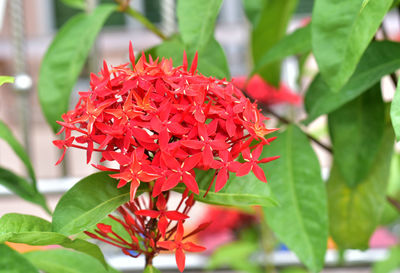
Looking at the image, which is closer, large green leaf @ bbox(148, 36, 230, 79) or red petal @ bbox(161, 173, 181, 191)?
red petal @ bbox(161, 173, 181, 191)

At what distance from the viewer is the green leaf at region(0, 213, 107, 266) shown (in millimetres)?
404

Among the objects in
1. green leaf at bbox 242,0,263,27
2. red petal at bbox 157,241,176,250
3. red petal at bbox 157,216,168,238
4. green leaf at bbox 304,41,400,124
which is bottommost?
red petal at bbox 157,241,176,250

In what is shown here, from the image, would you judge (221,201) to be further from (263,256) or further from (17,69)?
(263,256)

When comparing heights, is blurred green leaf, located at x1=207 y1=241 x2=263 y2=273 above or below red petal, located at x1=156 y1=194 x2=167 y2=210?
below

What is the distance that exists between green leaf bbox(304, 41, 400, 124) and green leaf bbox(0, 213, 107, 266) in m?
0.32

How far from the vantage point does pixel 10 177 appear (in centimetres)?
61

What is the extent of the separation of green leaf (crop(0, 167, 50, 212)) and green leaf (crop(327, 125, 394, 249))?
413 mm

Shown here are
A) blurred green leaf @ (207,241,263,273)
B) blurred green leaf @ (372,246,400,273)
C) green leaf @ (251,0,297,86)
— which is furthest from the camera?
blurred green leaf @ (207,241,263,273)

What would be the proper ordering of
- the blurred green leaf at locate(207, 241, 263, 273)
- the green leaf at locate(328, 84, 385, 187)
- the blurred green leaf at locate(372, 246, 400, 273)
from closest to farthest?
the green leaf at locate(328, 84, 385, 187)
the blurred green leaf at locate(372, 246, 400, 273)
the blurred green leaf at locate(207, 241, 263, 273)

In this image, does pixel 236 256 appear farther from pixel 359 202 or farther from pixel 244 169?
pixel 244 169

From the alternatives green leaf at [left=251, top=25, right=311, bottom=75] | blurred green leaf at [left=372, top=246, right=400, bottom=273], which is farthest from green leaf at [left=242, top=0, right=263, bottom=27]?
blurred green leaf at [left=372, top=246, right=400, bottom=273]

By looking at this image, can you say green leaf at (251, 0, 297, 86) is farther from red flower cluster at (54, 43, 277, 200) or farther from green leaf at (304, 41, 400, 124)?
red flower cluster at (54, 43, 277, 200)

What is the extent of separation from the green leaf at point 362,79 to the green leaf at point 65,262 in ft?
1.04

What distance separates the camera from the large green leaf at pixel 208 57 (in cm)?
61
